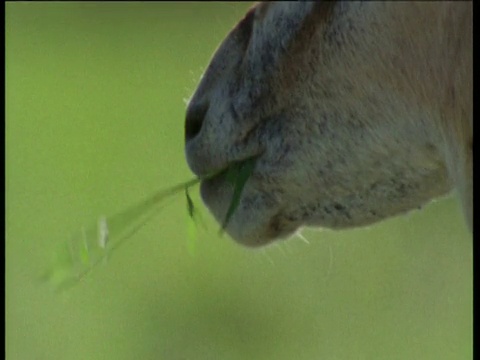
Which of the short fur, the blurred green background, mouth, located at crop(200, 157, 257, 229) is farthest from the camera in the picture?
the blurred green background

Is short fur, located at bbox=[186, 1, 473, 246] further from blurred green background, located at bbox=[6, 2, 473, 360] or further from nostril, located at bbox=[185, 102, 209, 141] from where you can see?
blurred green background, located at bbox=[6, 2, 473, 360]

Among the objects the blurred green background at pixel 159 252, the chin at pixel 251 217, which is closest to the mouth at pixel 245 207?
the chin at pixel 251 217

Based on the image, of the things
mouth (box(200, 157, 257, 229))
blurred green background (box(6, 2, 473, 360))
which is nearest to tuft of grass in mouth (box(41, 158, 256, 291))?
mouth (box(200, 157, 257, 229))

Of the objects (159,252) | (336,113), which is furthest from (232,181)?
(159,252)

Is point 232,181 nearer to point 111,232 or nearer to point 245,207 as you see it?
point 245,207

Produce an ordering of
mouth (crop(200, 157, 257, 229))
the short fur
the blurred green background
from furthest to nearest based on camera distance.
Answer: the blurred green background → mouth (crop(200, 157, 257, 229)) → the short fur

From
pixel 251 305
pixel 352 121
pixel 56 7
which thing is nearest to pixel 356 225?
pixel 352 121
